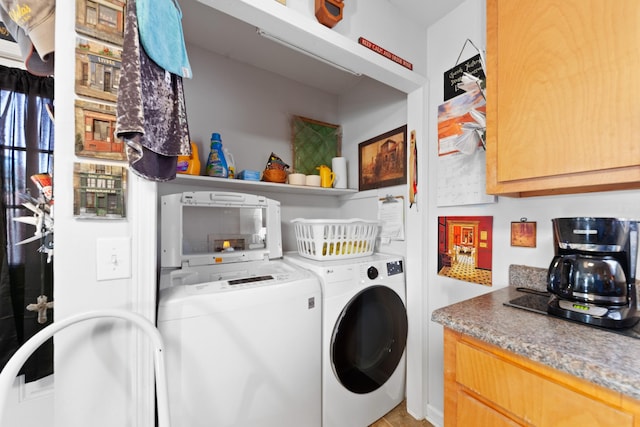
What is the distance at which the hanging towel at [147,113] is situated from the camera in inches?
28.1

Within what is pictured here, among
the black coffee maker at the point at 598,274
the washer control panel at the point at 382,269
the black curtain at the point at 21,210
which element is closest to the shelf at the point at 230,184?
the black curtain at the point at 21,210

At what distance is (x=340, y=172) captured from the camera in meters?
2.16

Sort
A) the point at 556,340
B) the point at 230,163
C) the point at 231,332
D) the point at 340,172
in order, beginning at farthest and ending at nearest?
the point at 340,172
the point at 230,163
the point at 231,332
the point at 556,340

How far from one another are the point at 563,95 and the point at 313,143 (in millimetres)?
1706

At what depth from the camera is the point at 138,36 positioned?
75cm

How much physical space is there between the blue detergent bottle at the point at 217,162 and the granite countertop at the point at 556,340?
1.43m

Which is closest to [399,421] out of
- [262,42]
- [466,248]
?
[466,248]

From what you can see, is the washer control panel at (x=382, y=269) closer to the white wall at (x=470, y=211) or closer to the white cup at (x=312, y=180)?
the white wall at (x=470, y=211)

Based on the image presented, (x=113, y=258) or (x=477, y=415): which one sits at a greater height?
(x=113, y=258)

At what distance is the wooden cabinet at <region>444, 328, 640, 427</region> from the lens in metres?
0.58

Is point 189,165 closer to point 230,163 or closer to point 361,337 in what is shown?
point 230,163

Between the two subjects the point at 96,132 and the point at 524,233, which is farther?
the point at 524,233

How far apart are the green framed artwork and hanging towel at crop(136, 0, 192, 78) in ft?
4.42

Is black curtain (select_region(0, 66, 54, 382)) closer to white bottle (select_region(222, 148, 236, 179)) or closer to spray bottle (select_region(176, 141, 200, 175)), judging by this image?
spray bottle (select_region(176, 141, 200, 175))
